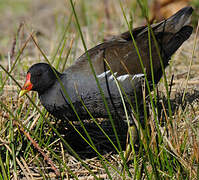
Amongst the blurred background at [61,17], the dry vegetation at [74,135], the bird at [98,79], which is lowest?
the dry vegetation at [74,135]

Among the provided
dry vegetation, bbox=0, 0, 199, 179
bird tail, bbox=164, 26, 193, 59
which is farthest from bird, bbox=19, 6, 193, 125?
dry vegetation, bbox=0, 0, 199, 179

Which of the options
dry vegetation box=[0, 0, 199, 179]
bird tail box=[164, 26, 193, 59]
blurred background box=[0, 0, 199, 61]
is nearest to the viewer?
dry vegetation box=[0, 0, 199, 179]

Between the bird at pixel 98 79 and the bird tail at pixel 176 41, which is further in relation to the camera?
the bird tail at pixel 176 41

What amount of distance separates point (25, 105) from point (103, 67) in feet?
2.76

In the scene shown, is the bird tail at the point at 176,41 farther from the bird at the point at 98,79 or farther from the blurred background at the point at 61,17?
the blurred background at the point at 61,17

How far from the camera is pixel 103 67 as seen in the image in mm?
2695

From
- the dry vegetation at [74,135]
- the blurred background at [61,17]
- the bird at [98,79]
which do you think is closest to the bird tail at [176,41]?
the bird at [98,79]

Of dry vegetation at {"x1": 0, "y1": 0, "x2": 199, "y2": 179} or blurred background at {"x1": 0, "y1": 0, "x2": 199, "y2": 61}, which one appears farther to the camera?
blurred background at {"x1": 0, "y1": 0, "x2": 199, "y2": 61}

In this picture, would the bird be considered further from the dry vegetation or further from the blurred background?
the blurred background

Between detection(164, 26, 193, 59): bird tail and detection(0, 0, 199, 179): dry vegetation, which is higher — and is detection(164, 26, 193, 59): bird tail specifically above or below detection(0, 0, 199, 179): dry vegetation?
above

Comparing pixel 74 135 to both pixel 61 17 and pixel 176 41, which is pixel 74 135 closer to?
pixel 176 41

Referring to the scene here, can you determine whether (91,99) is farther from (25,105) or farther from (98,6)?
(98,6)

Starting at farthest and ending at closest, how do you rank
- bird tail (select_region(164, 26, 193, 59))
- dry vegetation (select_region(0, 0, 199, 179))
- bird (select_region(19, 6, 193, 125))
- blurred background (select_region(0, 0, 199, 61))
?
1. blurred background (select_region(0, 0, 199, 61))
2. bird tail (select_region(164, 26, 193, 59))
3. bird (select_region(19, 6, 193, 125))
4. dry vegetation (select_region(0, 0, 199, 179))

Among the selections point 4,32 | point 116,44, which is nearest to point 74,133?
point 116,44
